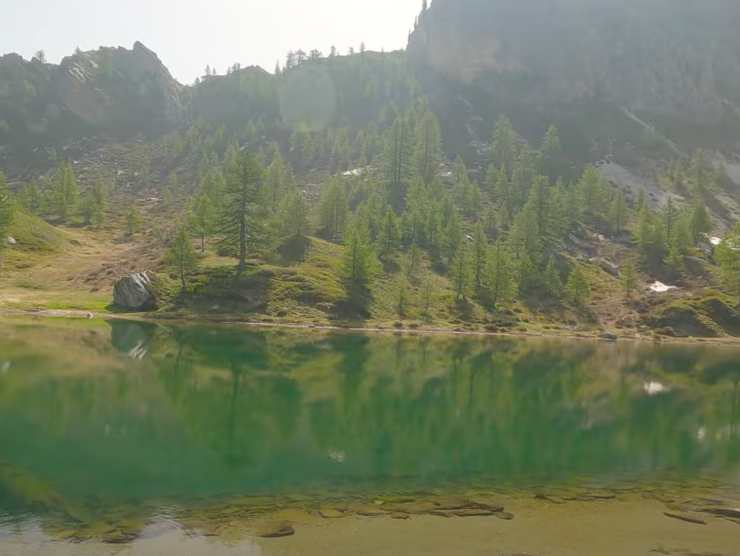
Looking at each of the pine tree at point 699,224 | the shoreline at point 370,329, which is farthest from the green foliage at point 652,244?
the shoreline at point 370,329

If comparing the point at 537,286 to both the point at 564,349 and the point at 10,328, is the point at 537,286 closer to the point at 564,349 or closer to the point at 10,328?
the point at 564,349

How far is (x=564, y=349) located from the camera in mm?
86375

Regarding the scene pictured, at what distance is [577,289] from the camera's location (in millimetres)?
117625

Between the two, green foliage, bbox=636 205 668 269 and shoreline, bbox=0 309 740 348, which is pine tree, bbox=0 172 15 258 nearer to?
shoreline, bbox=0 309 740 348

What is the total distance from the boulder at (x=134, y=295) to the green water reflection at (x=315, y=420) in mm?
21809

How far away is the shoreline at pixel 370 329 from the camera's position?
278ft

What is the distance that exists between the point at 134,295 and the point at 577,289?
82.8 meters

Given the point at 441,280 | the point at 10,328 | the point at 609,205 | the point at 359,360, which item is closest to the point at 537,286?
the point at 441,280

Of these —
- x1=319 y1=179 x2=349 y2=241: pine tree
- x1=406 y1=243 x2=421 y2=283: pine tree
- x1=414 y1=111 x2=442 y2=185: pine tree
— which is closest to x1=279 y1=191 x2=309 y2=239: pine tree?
x1=319 y1=179 x2=349 y2=241: pine tree

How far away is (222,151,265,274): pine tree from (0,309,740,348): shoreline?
20611 millimetres

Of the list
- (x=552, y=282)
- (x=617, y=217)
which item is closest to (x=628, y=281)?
(x=552, y=282)

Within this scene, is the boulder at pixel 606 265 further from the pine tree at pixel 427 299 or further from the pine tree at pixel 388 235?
the pine tree at pixel 427 299

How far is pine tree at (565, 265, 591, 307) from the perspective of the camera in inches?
4631

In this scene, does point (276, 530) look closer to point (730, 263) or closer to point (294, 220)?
point (294, 220)
